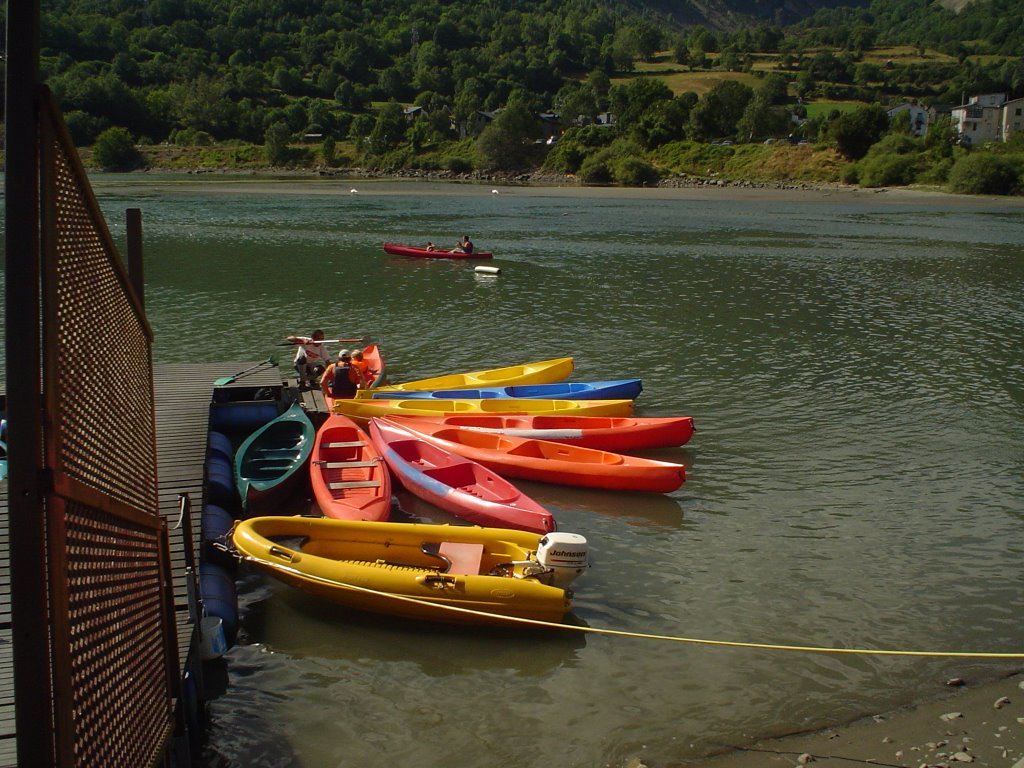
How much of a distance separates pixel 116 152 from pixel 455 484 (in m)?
126

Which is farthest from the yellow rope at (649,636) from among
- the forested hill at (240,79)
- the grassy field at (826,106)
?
the grassy field at (826,106)

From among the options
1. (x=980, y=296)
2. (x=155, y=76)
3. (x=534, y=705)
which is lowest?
(x=534, y=705)

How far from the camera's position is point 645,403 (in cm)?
1972

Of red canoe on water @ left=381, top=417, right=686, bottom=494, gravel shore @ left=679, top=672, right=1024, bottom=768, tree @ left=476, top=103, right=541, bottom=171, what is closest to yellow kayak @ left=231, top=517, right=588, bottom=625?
gravel shore @ left=679, top=672, right=1024, bottom=768

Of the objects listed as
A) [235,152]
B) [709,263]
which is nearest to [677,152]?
[235,152]

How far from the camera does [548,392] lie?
18000mm

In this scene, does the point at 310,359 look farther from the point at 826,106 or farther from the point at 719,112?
the point at 826,106

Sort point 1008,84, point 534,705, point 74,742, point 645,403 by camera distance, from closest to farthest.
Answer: point 74,742 → point 534,705 → point 645,403 → point 1008,84

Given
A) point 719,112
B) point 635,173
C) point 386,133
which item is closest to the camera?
point 635,173

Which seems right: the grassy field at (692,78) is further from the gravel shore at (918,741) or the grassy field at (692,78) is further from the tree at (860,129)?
the gravel shore at (918,741)

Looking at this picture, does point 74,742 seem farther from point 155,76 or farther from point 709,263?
point 155,76

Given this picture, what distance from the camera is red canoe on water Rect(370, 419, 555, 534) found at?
40.5ft

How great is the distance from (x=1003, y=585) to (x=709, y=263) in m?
31.5

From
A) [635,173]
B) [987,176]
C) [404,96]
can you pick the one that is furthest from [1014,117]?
[404,96]
